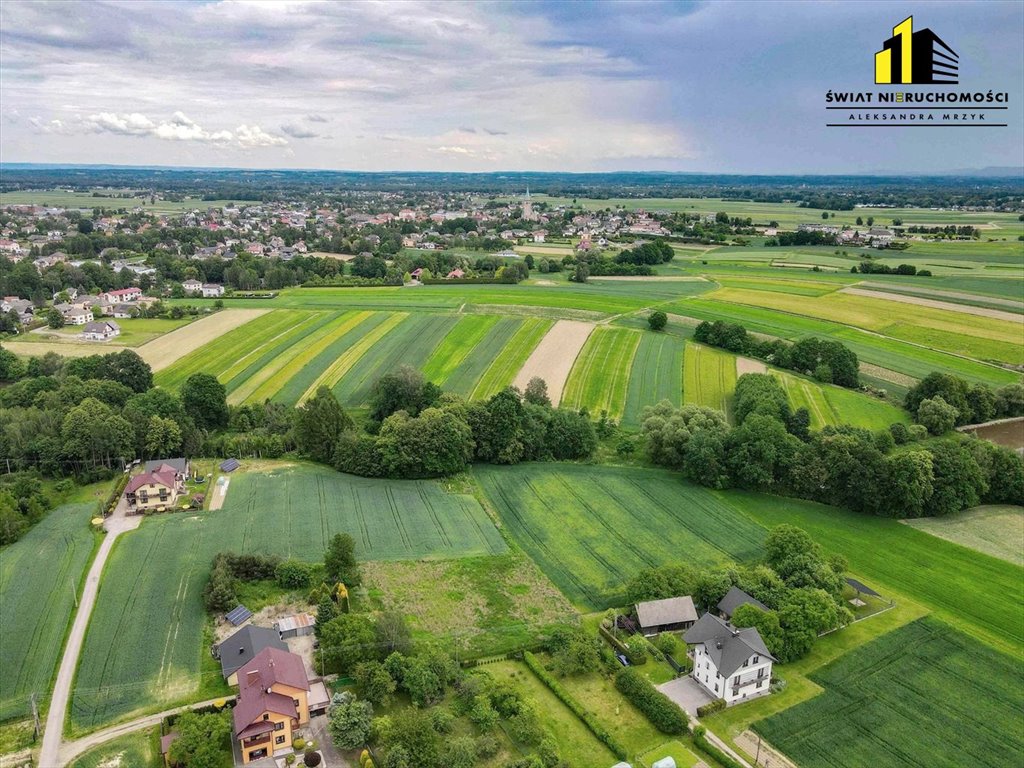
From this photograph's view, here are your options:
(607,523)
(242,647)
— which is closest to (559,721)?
(242,647)

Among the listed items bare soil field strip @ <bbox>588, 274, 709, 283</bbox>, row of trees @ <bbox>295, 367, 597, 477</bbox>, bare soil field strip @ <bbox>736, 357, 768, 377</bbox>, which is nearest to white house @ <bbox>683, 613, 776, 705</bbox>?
row of trees @ <bbox>295, 367, 597, 477</bbox>

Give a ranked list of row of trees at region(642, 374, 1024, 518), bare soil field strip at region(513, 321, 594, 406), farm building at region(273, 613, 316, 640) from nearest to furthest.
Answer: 1. farm building at region(273, 613, 316, 640)
2. row of trees at region(642, 374, 1024, 518)
3. bare soil field strip at region(513, 321, 594, 406)

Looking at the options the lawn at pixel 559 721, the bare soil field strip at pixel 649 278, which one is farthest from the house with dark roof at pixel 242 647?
the bare soil field strip at pixel 649 278

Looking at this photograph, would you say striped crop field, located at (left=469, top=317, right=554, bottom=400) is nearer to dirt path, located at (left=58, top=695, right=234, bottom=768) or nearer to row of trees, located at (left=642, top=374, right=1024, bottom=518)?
row of trees, located at (left=642, top=374, right=1024, bottom=518)

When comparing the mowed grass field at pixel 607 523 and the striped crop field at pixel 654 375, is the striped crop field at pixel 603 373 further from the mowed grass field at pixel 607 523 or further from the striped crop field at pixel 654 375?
the mowed grass field at pixel 607 523

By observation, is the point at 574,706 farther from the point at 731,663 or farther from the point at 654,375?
the point at 654,375

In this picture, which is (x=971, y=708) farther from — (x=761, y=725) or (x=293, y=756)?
(x=293, y=756)

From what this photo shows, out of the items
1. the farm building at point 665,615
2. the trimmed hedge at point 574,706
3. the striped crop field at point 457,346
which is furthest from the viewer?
the striped crop field at point 457,346
